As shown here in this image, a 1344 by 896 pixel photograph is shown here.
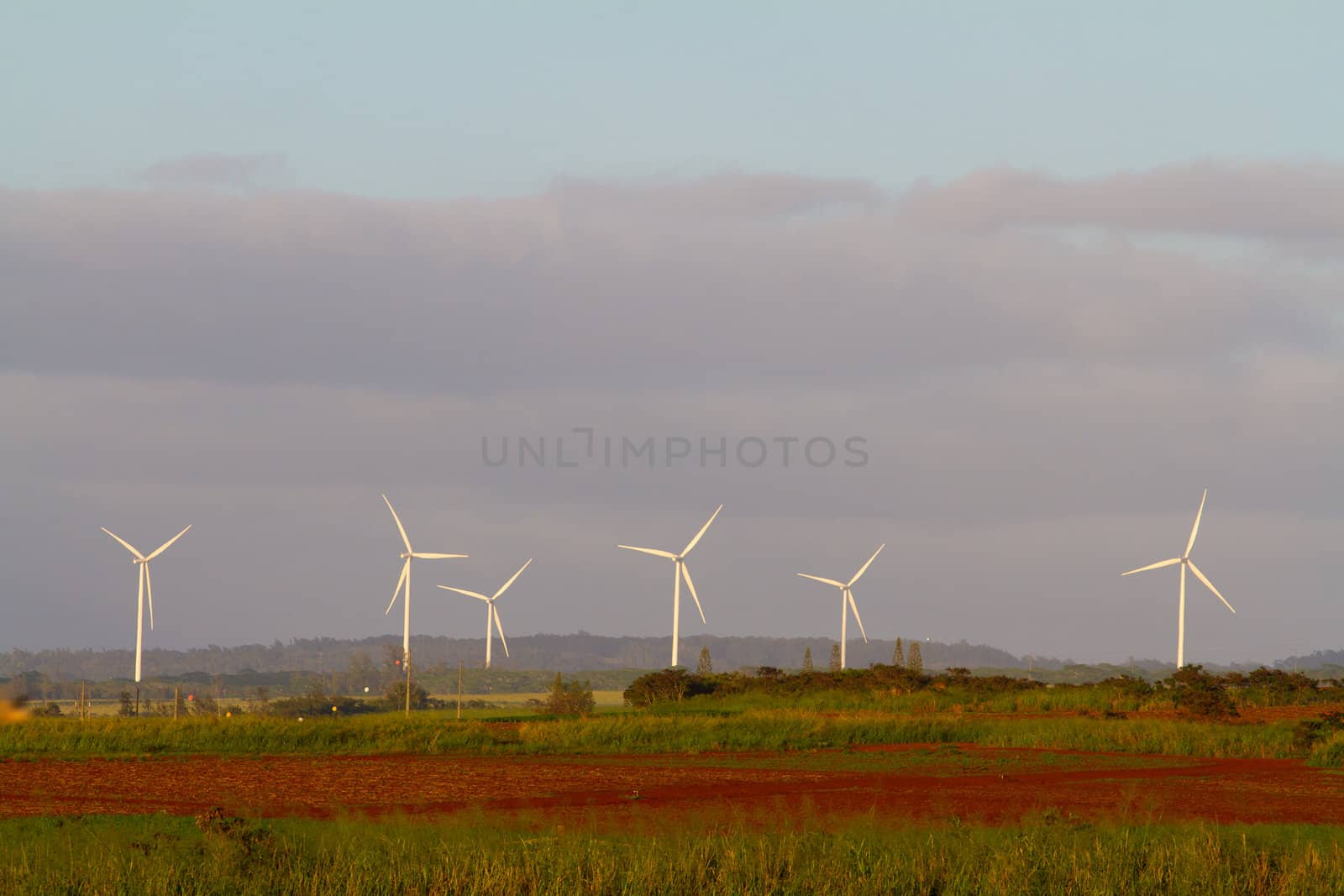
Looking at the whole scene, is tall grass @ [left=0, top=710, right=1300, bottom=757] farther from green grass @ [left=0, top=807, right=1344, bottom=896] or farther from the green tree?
the green tree

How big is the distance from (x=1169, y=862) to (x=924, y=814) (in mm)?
9270

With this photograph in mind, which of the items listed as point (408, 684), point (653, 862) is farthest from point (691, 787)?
point (408, 684)

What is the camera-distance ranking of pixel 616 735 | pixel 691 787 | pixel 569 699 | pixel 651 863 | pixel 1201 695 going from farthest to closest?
pixel 569 699, pixel 1201 695, pixel 616 735, pixel 691 787, pixel 651 863

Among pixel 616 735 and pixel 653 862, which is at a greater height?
pixel 653 862

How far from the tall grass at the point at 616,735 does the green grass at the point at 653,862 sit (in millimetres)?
26489

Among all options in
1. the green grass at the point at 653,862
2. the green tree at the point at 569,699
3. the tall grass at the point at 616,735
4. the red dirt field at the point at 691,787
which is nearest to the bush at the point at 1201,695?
the tall grass at the point at 616,735

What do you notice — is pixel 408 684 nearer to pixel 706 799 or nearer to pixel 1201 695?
pixel 706 799

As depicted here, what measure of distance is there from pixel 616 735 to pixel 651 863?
33600mm

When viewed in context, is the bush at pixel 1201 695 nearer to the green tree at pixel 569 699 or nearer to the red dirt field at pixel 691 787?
the red dirt field at pixel 691 787

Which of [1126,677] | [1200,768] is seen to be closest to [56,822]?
[1200,768]

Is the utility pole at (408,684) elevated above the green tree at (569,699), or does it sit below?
above

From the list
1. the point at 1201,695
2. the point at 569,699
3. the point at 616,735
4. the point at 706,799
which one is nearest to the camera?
the point at 706,799

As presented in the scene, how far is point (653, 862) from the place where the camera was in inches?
839

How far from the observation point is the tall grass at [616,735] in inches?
1953
